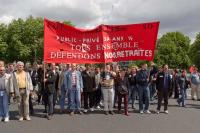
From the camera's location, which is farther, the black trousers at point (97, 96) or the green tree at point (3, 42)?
the green tree at point (3, 42)

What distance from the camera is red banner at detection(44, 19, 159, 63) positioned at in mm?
15336

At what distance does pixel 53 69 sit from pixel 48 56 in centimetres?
50

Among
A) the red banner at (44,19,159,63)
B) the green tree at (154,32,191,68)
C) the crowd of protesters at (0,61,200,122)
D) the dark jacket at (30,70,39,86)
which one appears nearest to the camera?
the crowd of protesters at (0,61,200,122)

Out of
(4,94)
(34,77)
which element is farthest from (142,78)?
(4,94)

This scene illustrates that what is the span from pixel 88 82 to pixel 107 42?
5.96 ft

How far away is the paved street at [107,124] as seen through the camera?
12008 mm

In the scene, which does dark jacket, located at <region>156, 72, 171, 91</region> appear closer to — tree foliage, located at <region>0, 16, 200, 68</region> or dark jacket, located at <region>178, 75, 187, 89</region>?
dark jacket, located at <region>178, 75, 187, 89</region>

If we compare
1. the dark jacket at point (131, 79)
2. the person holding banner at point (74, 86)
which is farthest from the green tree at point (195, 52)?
the person holding banner at point (74, 86)

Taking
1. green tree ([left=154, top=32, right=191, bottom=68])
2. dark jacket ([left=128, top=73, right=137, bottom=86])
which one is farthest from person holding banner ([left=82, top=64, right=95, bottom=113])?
green tree ([left=154, top=32, right=191, bottom=68])

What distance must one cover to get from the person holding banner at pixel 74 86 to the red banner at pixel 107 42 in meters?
0.49

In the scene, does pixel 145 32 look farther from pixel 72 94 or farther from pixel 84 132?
pixel 84 132

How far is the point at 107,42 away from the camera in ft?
51.2

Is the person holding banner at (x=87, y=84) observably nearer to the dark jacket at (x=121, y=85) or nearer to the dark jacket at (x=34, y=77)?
the dark jacket at (x=121, y=85)

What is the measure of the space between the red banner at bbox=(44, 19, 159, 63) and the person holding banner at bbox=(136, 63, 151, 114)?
2.56 ft
